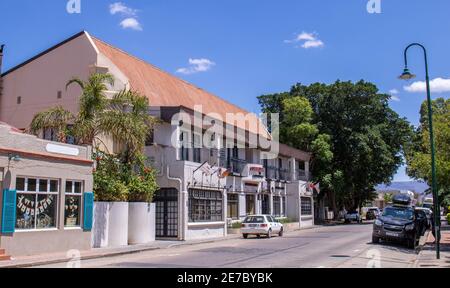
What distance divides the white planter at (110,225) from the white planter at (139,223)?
0.77 meters

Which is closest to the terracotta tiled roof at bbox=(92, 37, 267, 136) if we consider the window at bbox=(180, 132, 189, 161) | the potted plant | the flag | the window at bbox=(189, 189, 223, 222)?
the window at bbox=(180, 132, 189, 161)

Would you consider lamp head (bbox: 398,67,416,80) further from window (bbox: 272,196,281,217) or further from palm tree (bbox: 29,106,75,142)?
window (bbox: 272,196,281,217)

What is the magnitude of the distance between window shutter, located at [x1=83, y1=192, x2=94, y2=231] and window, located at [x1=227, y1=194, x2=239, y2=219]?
50.4 feet

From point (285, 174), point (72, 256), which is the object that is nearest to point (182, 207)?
point (72, 256)

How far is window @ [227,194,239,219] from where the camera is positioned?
120ft

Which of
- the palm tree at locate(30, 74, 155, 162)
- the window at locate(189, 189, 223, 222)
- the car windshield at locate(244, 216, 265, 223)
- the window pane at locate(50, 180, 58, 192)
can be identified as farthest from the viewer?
the car windshield at locate(244, 216, 265, 223)

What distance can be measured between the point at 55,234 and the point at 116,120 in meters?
5.78

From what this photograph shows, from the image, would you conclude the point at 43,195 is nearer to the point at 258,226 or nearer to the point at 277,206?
the point at 258,226

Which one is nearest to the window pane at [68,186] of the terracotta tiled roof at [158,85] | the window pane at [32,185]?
the window pane at [32,185]

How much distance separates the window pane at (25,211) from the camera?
1916 cm

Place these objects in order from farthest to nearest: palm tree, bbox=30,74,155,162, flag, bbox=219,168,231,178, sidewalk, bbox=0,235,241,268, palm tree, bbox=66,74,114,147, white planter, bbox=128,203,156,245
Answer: flag, bbox=219,168,231,178, white planter, bbox=128,203,156,245, palm tree, bbox=66,74,114,147, palm tree, bbox=30,74,155,162, sidewalk, bbox=0,235,241,268

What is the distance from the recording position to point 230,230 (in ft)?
115

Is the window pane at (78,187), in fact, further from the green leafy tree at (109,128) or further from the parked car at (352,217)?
the parked car at (352,217)
